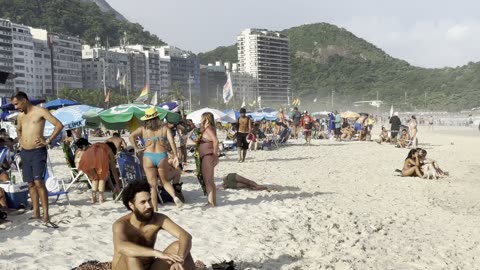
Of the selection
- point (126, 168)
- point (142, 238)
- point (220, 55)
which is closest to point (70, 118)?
point (126, 168)

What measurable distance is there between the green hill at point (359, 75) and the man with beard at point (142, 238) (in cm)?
12754

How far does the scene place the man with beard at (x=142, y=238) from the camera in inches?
130

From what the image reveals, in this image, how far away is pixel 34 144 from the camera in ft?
17.6

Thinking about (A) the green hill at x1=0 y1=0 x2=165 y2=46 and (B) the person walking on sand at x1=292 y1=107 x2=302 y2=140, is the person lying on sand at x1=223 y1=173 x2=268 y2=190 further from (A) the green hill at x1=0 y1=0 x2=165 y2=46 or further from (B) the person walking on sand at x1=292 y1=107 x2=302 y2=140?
(A) the green hill at x1=0 y1=0 x2=165 y2=46

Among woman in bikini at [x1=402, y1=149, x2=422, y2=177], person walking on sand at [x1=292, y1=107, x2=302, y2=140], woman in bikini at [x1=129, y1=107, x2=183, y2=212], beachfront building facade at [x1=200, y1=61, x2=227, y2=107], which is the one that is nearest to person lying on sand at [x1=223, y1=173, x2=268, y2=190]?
woman in bikini at [x1=129, y1=107, x2=183, y2=212]

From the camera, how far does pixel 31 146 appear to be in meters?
5.36

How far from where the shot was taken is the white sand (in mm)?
4898

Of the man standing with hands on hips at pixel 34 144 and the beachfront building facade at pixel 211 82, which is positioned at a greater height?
the beachfront building facade at pixel 211 82

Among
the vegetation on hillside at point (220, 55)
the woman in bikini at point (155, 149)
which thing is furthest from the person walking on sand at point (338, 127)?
the vegetation on hillside at point (220, 55)

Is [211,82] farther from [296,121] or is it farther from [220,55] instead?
[296,121]

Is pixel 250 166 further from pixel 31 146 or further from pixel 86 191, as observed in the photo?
pixel 31 146

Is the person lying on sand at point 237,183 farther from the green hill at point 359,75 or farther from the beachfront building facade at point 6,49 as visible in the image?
the green hill at point 359,75

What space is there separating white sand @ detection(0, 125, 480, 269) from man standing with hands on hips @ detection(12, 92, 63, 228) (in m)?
0.44

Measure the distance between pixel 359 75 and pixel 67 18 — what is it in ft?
294
